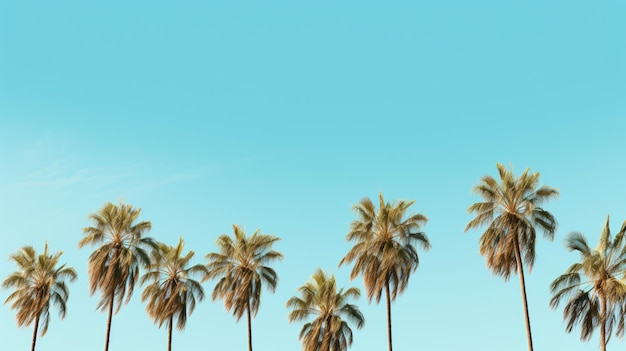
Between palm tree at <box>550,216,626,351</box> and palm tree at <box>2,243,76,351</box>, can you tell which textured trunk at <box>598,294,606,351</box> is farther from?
palm tree at <box>2,243,76,351</box>

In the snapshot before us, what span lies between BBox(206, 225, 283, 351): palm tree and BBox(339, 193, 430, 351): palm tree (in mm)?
7764

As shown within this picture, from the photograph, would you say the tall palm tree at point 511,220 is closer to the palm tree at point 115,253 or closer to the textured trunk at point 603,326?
the textured trunk at point 603,326

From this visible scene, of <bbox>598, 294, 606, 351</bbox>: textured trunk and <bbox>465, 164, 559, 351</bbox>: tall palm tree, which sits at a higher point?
<bbox>465, 164, 559, 351</bbox>: tall palm tree

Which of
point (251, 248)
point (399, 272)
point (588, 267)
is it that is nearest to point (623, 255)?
point (588, 267)

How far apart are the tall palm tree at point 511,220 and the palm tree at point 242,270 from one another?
17.9 metres

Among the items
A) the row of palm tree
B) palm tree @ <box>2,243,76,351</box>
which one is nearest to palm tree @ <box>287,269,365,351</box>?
the row of palm tree

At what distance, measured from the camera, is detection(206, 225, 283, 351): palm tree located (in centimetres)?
5550

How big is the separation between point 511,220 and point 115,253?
104 ft

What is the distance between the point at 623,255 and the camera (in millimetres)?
47000

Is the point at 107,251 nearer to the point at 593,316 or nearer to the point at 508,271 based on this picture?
the point at 508,271

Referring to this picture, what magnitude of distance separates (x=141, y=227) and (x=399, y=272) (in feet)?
72.0

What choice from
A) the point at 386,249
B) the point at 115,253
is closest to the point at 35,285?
the point at 115,253

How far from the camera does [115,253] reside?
53438 mm

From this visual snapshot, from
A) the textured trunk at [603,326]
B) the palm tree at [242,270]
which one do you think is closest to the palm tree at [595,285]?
the textured trunk at [603,326]
